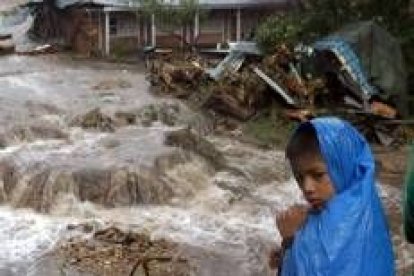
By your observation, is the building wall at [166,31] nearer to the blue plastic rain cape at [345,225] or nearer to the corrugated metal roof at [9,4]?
Answer: the corrugated metal roof at [9,4]

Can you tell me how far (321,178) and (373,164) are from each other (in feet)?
0.51

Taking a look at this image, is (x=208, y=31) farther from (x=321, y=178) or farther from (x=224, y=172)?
(x=321, y=178)

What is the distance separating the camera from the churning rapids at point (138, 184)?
9.54 meters

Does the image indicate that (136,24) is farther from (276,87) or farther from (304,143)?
(304,143)

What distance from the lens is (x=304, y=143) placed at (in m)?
2.30

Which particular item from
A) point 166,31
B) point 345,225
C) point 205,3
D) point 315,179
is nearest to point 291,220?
point 315,179

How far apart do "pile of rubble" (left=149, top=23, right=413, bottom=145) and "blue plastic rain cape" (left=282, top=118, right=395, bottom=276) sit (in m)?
12.3

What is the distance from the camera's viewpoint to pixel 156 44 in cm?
2630

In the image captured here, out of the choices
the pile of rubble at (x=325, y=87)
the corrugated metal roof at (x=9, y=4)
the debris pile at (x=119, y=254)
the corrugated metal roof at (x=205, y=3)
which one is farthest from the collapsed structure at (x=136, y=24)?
the debris pile at (x=119, y=254)

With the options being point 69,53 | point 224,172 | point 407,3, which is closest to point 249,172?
point 224,172

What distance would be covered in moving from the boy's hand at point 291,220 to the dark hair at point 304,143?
16 centimetres

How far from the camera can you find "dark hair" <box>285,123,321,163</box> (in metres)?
2.26

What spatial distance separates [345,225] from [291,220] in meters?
0.31

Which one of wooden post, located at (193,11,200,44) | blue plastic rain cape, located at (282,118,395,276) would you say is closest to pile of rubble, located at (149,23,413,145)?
wooden post, located at (193,11,200,44)
